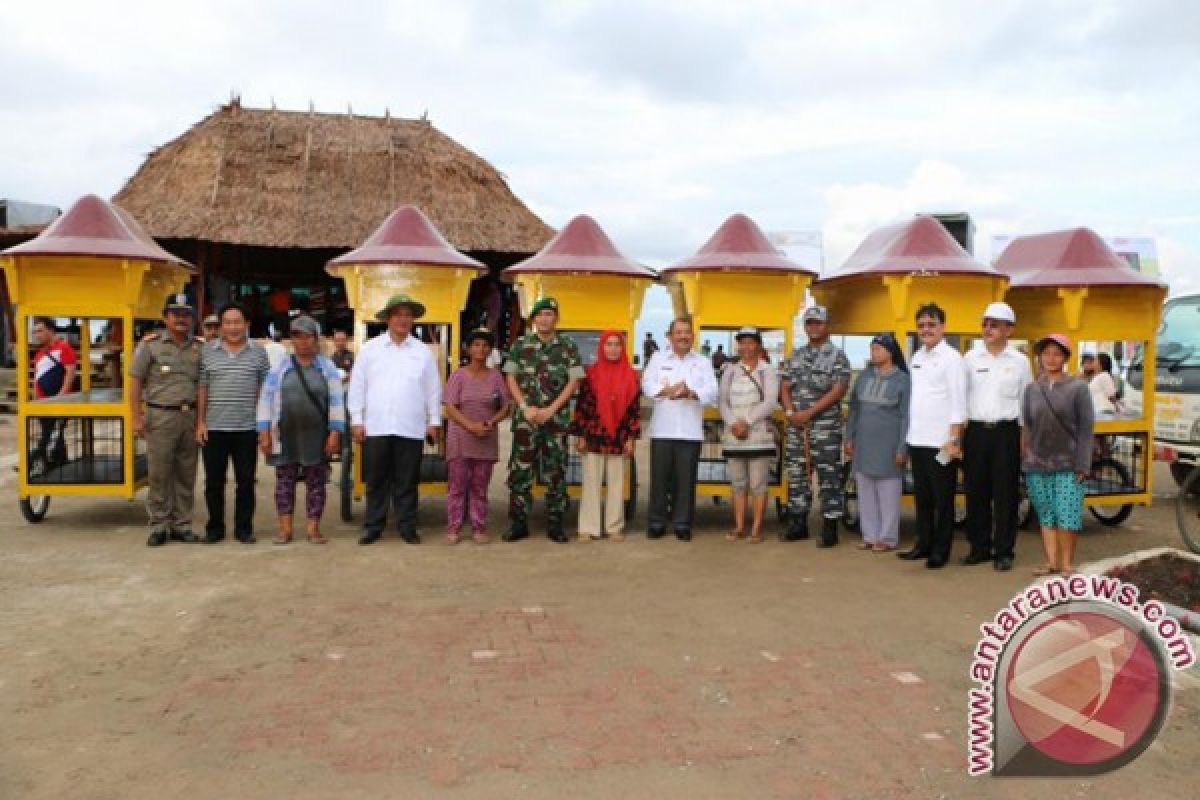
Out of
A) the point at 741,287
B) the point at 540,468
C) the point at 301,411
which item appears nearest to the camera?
the point at 301,411

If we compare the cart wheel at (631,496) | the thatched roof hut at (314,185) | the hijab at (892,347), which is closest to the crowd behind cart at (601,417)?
the hijab at (892,347)

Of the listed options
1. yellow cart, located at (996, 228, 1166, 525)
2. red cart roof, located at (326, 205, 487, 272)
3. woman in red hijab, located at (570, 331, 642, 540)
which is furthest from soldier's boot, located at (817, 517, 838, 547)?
red cart roof, located at (326, 205, 487, 272)

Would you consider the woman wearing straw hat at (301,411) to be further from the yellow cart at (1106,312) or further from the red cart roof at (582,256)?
the yellow cart at (1106,312)

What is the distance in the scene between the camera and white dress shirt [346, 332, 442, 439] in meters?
6.91

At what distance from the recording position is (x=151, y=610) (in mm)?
5270

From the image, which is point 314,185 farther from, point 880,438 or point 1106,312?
point 1106,312

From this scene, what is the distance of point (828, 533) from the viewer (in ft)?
23.3

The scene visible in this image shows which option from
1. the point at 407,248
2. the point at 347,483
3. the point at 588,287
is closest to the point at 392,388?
the point at 347,483

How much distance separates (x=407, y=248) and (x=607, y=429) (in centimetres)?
221

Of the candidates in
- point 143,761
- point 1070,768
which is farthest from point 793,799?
point 143,761

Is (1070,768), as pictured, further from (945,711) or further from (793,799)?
(793,799)

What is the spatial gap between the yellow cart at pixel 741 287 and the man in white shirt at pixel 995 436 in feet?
5.14

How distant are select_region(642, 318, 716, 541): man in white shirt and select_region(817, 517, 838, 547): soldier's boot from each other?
98 cm

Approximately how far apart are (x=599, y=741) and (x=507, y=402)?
3876mm
